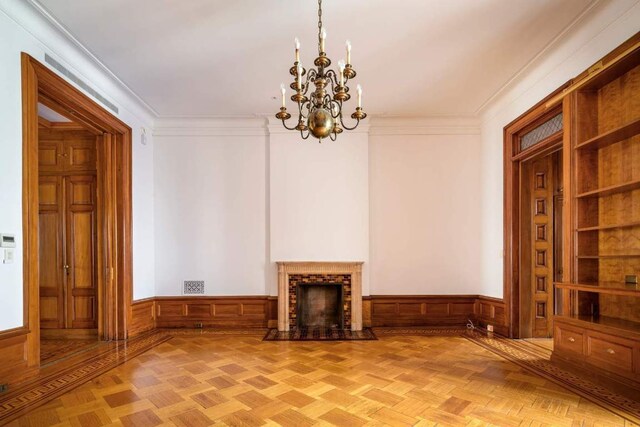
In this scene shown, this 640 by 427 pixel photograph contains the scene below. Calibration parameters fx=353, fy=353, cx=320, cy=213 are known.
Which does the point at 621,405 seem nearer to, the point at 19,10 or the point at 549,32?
the point at 549,32

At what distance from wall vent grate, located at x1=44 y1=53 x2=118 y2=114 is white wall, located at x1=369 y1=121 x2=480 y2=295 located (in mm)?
3682

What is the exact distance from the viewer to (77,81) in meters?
3.81

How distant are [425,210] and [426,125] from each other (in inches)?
53.6

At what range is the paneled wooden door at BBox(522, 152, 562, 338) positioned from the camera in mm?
4641

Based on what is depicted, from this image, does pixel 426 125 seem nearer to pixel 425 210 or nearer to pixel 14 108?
pixel 425 210

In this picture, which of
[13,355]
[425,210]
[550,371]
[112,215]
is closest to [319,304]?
[425,210]

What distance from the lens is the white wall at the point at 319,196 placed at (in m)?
5.43

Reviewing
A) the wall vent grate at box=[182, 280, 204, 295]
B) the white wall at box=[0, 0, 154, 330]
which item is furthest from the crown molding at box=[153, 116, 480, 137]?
the wall vent grate at box=[182, 280, 204, 295]

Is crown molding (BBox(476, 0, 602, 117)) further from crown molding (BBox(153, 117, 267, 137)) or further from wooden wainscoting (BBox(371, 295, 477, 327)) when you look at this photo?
crown molding (BBox(153, 117, 267, 137))

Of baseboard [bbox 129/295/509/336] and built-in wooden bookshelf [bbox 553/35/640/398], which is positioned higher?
built-in wooden bookshelf [bbox 553/35/640/398]

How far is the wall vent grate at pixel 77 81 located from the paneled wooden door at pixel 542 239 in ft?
17.8

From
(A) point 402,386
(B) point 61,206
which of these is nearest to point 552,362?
(A) point 402,386

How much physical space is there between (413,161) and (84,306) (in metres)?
5.22

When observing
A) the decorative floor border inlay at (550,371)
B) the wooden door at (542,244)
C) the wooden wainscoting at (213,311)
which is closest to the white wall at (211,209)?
the wooden wainscoting at (213,311)
